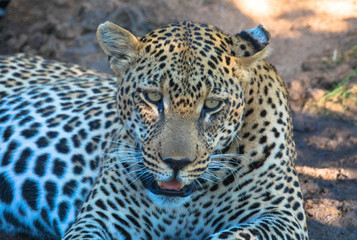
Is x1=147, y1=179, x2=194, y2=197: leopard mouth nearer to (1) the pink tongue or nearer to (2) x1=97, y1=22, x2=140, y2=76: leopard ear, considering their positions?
(1) the pink tongue

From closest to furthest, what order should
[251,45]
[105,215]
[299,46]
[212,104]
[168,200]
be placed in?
[212,104] < [168,200] < [251,45] < [105,215] < [299,46]

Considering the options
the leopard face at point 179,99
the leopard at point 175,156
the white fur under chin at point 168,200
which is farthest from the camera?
the white fur under chin at point 168,200

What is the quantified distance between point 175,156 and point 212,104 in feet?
1.87

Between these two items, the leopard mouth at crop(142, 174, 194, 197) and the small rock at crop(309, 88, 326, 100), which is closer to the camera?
the leopard mouth at crop(142, 174, 194, 197)

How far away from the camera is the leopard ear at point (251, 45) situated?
4.93 meters

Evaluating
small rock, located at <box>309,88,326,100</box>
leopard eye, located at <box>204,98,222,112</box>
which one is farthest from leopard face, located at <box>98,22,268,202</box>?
small rock, located at <box>309,88,326,100</box>

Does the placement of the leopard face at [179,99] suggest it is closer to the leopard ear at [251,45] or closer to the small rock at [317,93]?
the leopard ear at [251,45]

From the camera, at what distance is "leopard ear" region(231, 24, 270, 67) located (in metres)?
4.93

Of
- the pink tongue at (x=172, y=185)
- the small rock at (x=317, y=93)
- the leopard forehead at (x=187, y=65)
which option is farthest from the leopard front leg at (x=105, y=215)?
the small rock at (x=317, y=93)

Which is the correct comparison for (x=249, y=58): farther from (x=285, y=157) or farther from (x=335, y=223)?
(x=335, y=223)

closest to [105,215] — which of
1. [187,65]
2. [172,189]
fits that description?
[172,189]

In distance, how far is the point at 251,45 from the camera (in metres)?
5.09

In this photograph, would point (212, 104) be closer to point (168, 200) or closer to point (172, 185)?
point (172, 185)

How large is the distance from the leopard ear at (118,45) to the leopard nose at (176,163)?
1042mm
